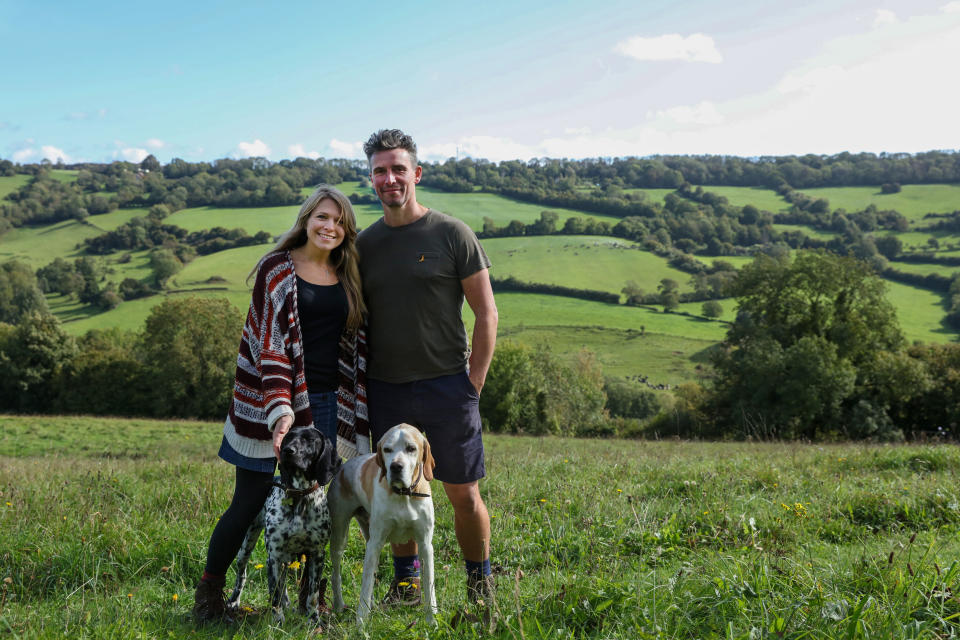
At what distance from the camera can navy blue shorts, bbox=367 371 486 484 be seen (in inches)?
158

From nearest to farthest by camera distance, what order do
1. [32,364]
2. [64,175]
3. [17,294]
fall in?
1. [32,364]
2. [17,294]
3. [64,175]

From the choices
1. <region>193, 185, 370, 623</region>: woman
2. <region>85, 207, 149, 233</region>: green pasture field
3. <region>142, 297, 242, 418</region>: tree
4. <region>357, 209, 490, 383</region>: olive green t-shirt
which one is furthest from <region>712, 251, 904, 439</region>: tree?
<region>85, 207, 149, 233</region>: green pasture field

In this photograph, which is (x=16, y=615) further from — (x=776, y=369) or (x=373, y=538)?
(x=776, y=369)

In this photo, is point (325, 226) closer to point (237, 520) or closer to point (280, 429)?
point (280, 429)

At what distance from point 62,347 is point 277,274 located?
52.9 metres

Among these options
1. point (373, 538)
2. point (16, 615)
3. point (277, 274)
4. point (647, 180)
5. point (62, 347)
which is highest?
point (647, 180)

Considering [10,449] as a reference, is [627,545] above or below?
above

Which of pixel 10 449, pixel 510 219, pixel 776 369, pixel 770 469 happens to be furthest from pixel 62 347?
pixel 510 219

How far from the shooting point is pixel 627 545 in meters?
4.88

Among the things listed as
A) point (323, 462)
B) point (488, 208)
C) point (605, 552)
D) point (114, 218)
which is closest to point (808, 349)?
point (605, 552)

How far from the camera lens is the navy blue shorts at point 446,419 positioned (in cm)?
401

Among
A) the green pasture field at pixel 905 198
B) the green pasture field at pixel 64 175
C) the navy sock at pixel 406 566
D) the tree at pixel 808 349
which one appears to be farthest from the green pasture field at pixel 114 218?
the green pasture field at pixel 905 198

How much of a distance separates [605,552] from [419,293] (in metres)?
2.55

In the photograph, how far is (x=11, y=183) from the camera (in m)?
108
